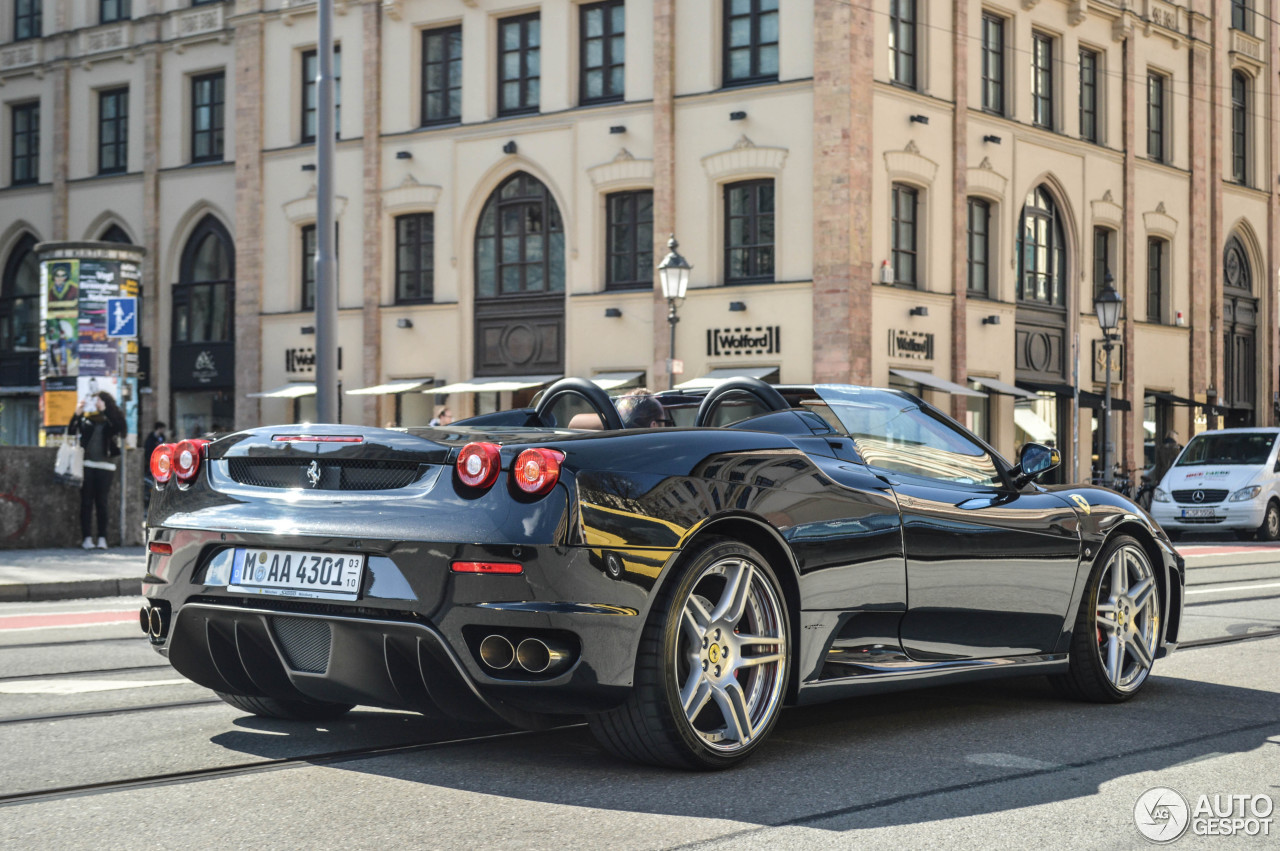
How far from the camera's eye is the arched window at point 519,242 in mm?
30641

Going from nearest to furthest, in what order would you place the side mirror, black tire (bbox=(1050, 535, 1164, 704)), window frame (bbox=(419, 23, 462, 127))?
1. the side mirror
2. black tire (bbox=(1050, 535, 1164, 704))
3. window frame (bbox=(419, 23, 462, 127))

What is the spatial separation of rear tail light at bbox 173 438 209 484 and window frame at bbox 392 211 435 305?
26730mm

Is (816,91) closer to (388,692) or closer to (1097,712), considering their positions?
(1097,712)

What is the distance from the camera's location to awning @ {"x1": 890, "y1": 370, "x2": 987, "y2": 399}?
2756 cm

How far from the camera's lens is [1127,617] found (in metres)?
6.79

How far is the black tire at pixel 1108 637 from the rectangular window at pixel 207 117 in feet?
104

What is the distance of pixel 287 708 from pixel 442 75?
2755 centimetres

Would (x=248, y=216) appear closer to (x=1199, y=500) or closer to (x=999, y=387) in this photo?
(x=999, y=387)

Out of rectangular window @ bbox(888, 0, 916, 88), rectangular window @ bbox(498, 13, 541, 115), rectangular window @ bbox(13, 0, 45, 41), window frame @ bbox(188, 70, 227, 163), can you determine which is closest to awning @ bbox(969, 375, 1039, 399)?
rectangular window @ bbox(888, 0, 916, 88)

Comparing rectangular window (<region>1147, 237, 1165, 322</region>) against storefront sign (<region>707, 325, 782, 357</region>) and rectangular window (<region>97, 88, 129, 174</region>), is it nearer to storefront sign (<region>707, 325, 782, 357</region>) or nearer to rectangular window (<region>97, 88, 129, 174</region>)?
storefront sign (<region>707, 325, 782, 357</region>)

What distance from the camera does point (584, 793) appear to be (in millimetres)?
4645

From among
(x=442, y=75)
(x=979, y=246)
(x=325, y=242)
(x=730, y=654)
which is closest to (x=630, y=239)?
(x=442, y=75)

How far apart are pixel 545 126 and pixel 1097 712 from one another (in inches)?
990

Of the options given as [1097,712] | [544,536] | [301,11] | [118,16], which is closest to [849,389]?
[1097,712]
